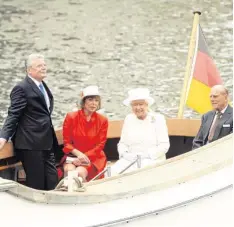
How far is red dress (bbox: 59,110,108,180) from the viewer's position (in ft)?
21.1

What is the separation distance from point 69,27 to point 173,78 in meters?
6.21

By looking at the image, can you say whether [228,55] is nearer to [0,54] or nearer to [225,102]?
[0,54]

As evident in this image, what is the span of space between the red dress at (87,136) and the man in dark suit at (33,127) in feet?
0.80

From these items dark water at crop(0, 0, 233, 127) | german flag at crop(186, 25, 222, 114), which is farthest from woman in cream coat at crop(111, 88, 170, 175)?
dark water at crop(0, 0, 233, 127)

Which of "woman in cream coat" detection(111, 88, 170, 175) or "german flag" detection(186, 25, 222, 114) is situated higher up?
"german flag" detection(186, 25, 222, 114)

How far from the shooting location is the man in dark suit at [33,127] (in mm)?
5887

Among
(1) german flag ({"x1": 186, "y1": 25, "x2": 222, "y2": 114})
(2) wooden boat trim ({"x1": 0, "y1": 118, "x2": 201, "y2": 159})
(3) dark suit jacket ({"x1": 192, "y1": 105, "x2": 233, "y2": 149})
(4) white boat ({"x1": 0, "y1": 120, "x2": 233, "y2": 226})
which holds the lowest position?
(4) white boat ({"x1": 0, "y1": 120, "x2": 233, "y2": 226})

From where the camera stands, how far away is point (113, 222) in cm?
502

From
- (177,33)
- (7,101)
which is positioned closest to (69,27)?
(177,33)

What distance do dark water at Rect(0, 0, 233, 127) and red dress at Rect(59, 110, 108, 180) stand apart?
714cm

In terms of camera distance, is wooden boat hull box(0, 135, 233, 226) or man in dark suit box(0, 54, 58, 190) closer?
wooden boat hull box(0, 135, 233, 226)

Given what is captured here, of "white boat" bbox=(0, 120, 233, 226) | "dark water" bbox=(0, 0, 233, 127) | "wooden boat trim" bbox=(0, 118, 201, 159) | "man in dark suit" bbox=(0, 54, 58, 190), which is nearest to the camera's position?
"white boat" bbox=(0, 120, 233, 226)

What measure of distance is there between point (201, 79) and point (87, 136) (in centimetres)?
189

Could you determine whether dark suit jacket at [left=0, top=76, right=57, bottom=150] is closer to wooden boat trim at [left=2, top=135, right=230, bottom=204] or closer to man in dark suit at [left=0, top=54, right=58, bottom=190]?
man in dark suit at [left=0, top=54, right=58, bottom=190]
